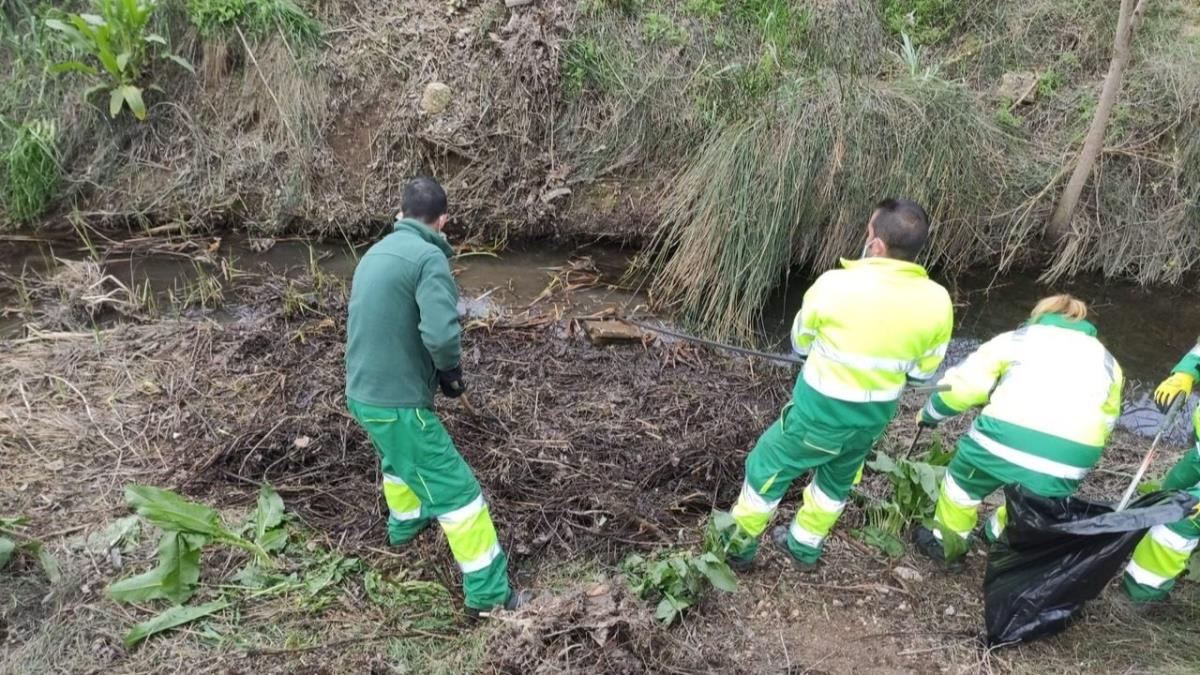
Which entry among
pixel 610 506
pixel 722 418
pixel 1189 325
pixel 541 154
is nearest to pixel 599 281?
pixel 541 154

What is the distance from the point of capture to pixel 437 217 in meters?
2.73

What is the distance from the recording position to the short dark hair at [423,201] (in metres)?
2.68

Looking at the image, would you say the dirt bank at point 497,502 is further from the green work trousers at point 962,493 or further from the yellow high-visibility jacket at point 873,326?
A: the yellow high-visibility jacket at point 873,326

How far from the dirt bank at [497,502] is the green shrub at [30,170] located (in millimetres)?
1888

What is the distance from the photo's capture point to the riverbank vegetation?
5688mm

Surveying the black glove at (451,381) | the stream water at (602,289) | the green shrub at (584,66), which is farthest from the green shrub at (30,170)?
the black glove at (451,381)

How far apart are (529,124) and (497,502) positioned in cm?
352

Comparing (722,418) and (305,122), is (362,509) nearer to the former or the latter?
(722,418)

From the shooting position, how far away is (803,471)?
113 inches

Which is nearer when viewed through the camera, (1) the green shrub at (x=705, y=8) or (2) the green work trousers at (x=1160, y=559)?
(2) the green work trousers at (x=1160, y=559)

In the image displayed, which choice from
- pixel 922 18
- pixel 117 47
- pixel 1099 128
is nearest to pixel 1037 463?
pixel 1099 128

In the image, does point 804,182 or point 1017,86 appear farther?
point 1017,86

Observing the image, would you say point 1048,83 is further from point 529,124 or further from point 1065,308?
point 1065,308

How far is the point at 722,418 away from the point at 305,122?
13.6 ft
